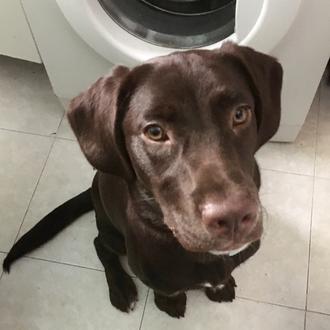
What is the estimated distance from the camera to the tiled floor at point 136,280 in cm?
146

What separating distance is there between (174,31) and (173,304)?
0.73 m

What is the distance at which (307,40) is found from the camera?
1335 millimetres

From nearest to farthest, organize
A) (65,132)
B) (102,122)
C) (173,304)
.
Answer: (102,122) → (173,304) → (65,132)

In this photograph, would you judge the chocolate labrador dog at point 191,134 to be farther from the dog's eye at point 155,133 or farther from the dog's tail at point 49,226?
the dog's tail at point 49,226

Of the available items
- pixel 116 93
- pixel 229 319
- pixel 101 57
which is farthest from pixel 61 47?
pixel 229 319

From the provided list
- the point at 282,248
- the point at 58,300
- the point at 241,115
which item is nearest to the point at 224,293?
the point at 282,248

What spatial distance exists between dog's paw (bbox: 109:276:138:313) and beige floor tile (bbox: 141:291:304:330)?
51mm

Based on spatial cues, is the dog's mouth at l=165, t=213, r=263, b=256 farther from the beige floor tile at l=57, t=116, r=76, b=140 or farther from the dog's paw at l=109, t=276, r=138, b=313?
the beige floor tile at l=57, t=116, r=76, b=140

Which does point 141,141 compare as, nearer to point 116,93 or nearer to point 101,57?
point 116,93

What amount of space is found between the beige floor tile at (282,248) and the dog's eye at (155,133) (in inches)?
28.7

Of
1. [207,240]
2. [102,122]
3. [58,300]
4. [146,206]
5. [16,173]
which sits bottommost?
[58,300]

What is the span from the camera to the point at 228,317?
1452 mm

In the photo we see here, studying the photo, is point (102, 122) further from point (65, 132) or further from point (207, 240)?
point (65, 132)

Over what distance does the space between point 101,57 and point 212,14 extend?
1.08 feet
